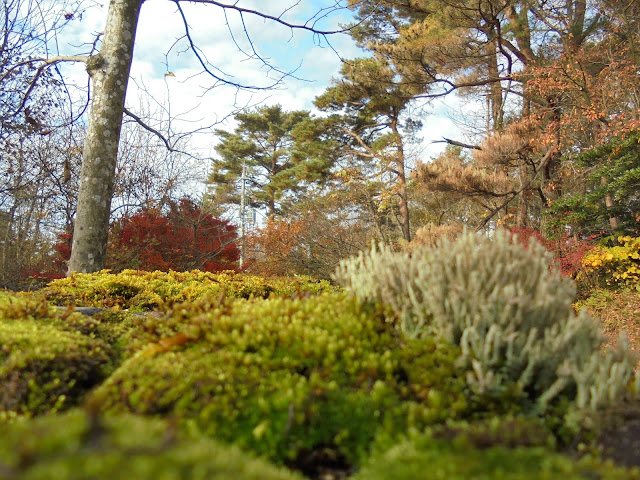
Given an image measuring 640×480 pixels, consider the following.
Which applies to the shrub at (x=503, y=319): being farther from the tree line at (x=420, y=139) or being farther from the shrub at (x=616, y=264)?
the shrub at (x=616, y=264)

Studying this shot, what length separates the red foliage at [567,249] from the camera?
1002 centimetres

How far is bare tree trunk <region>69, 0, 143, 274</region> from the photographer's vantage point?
545 cm

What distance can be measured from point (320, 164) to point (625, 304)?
14907 mm

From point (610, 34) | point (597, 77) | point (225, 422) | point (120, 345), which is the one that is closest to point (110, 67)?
point (120, 345)

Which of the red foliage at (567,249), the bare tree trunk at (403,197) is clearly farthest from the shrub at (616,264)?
the bare tree trunk at (403,197)

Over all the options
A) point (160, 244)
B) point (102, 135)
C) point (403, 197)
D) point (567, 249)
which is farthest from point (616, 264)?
point (102, 135)

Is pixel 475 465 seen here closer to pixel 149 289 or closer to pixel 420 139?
pixel 149 289

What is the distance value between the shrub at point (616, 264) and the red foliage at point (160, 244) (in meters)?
9.02

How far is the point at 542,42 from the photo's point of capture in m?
13.3

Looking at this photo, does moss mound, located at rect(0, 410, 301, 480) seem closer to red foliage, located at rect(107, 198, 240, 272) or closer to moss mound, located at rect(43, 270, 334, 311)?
moss mound, located at rect(43, 270, 334, 311)

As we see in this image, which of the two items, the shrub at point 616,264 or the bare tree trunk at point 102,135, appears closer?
the bare tree trunk at point 102,135

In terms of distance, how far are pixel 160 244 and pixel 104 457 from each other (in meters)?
9.72

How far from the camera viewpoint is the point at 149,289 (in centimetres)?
421

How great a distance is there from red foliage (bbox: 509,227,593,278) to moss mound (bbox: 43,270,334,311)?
766 centimetres
